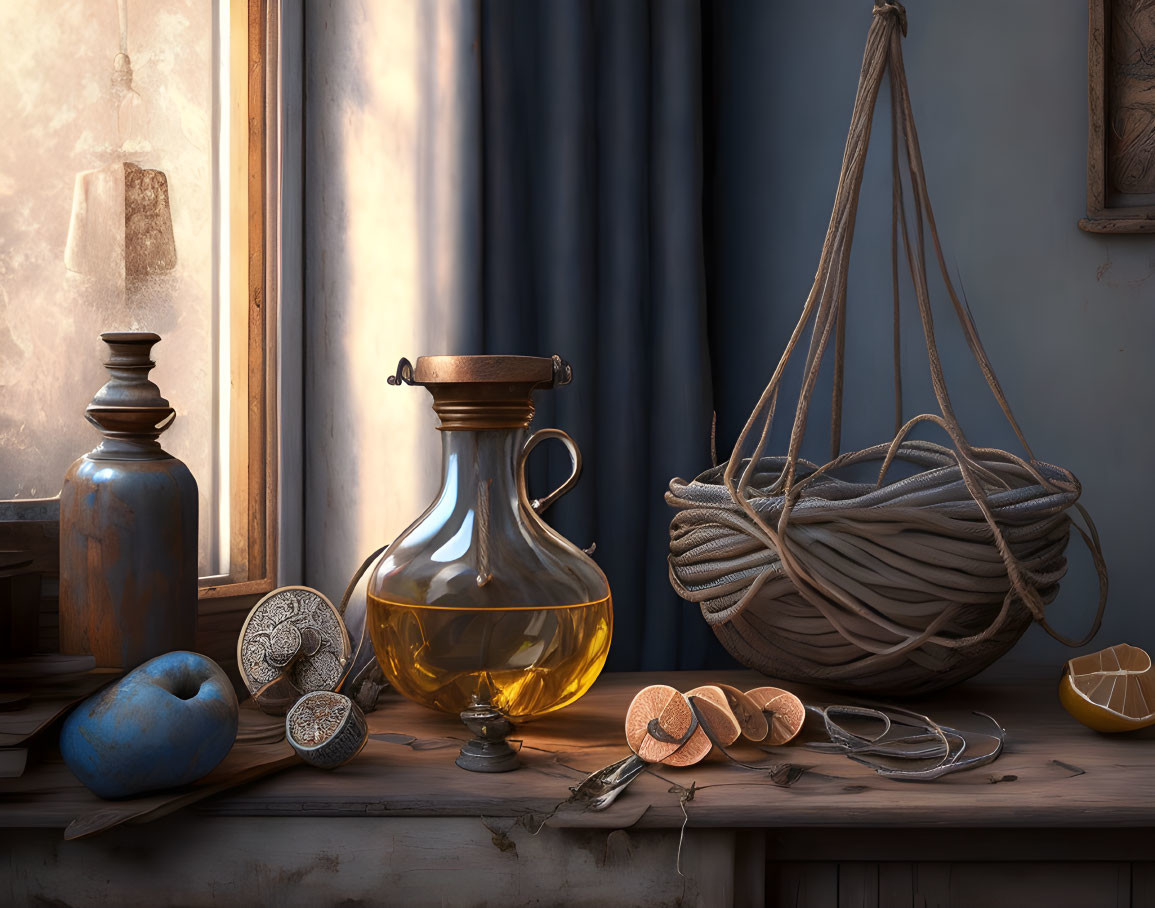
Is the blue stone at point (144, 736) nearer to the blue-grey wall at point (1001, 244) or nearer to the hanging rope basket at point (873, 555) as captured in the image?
the hanging rope basket at point (873, 555)

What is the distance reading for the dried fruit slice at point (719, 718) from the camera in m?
0.78

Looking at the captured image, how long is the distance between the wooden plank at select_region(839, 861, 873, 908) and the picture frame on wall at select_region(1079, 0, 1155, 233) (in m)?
0.90

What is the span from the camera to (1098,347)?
1250 mm

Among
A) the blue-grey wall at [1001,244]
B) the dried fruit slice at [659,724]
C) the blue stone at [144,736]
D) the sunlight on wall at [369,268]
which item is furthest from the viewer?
the blue-grey wall at [1001,244]

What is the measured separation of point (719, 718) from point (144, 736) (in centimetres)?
44

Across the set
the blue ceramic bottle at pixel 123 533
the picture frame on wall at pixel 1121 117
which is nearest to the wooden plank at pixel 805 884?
the blue ceramic bottle at pixel 123 533

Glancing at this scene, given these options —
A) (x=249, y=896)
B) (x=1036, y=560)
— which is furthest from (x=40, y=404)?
(x=1036, y=560)

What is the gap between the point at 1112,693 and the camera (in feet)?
2.79

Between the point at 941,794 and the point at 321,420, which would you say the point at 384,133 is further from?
the point at 941,794

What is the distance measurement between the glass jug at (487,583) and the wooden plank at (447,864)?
145 millimetres

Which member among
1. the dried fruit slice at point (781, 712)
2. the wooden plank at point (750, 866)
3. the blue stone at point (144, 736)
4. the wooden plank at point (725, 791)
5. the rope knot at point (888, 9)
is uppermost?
the rope knot at point (888, 9)

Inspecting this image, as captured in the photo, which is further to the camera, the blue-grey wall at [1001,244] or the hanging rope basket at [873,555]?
the blue-grey wall at [1001,244]

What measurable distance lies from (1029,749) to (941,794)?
6.4 inches

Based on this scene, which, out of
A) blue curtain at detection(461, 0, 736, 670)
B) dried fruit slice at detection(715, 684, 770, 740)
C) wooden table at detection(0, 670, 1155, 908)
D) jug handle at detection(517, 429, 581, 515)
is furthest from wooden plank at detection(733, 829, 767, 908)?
blue curtain at detection(461, 0, 736, 670)
